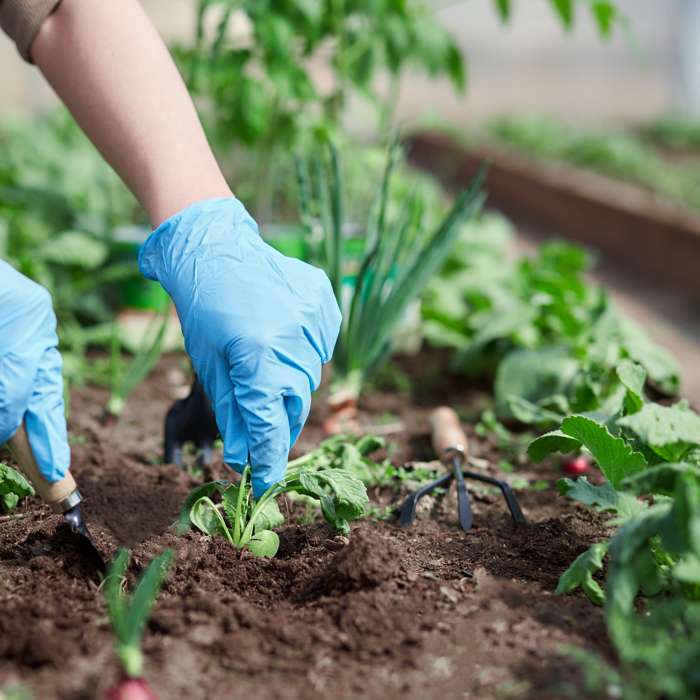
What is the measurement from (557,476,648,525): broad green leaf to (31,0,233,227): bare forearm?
922 mm

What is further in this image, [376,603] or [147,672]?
[376,603]

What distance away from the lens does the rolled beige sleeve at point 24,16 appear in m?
1.53

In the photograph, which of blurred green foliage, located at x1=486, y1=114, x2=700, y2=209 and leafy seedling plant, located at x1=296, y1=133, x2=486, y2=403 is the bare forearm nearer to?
leafy seedling plant, located at x1=296, y1=133, x2=486, y2=403

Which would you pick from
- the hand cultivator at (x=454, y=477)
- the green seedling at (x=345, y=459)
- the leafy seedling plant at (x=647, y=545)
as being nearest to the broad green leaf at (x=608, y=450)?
the leafy seedling plant at (x=647, y=545)

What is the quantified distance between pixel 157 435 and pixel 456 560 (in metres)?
0.99

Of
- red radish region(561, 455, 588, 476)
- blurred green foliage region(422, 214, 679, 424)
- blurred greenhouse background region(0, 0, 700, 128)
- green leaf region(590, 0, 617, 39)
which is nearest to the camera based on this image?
red radish region(561, 455, 588, 476)

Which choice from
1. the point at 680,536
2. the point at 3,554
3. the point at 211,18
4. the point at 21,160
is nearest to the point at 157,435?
the point at 3,554

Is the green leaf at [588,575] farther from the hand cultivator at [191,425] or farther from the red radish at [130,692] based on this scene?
the hand cultivator at [191,425]

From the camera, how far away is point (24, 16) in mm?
1549

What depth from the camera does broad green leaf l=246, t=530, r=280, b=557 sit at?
1165 mm

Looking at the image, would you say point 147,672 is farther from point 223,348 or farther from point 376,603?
point 223,348

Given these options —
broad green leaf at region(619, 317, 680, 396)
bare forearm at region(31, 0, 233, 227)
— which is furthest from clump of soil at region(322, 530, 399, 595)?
broad green leaf at region(619, 317, 680, 396)

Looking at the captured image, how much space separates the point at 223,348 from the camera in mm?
1162

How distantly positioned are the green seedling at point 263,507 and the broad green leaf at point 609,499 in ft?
1.22
